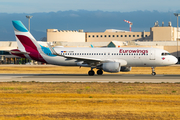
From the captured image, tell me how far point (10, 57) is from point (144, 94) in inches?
4146

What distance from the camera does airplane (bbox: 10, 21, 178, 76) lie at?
45.0 meters

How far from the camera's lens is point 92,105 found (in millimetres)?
19000

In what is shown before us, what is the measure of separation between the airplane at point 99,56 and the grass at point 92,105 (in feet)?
61.4

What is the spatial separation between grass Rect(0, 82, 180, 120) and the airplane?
737 inches

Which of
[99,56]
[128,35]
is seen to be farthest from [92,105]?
[128,35]

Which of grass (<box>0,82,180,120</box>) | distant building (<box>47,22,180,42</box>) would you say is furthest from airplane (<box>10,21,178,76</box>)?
distant building (<box>47,22,180,42</box>)

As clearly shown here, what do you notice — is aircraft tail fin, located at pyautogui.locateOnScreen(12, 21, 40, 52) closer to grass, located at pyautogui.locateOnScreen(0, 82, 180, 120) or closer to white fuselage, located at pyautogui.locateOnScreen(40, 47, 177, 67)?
white fuselage, located at pyautogui.locateOnScreen(40, 47, 177, 67)

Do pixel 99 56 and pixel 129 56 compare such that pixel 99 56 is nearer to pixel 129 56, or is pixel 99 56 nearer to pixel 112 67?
pixel 129 56

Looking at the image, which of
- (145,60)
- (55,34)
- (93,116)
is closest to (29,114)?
(93,116)

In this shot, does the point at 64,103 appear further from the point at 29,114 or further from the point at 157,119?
the point at 157,119

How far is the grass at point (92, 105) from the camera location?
1571 cm

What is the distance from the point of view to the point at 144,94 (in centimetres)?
2417

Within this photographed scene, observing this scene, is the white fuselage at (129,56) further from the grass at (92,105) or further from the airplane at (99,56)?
the grass at (92,105)

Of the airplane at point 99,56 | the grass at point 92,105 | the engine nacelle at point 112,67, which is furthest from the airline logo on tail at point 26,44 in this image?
the grass at point 92,105
